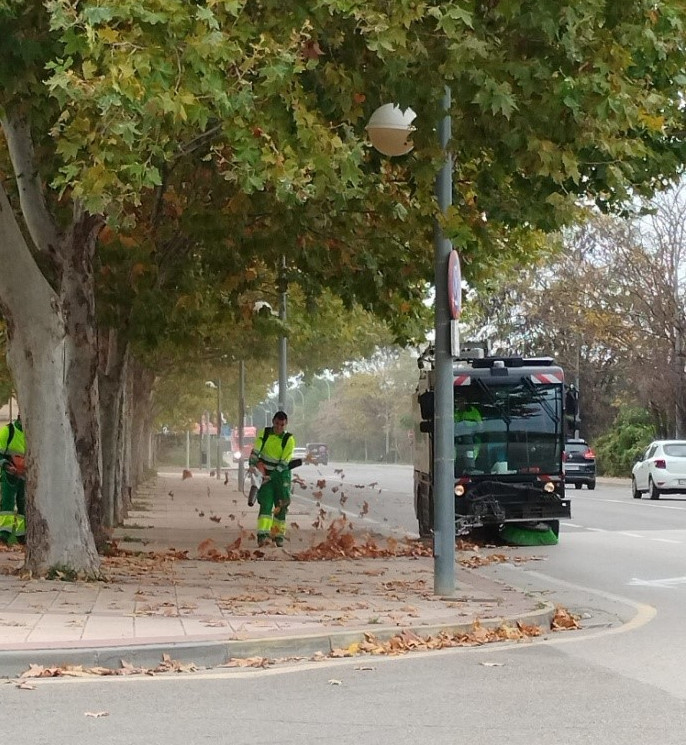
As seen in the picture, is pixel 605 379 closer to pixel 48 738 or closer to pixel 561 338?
pixel 561 338

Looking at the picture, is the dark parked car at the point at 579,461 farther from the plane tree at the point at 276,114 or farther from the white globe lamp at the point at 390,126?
the white globe lamp at the point at 390,126

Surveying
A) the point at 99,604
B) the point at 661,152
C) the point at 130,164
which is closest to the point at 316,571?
the point at 99,604

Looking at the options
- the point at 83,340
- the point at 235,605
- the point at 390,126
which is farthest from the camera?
the point at 83,340

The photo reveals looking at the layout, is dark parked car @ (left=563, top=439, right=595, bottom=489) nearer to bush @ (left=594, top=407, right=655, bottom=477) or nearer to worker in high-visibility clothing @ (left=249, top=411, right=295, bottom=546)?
bush @ (left=594, top=407, right=655, bottom=477)

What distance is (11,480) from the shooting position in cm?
1902

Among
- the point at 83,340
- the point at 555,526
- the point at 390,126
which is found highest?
the point at 390,126

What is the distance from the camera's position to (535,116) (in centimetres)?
1153

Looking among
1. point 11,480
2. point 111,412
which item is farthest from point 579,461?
point 11,480

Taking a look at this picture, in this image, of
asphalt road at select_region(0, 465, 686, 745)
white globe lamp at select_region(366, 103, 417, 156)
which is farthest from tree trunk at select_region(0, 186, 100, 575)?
asphalt road at select_region(0, 465, 686, 745)

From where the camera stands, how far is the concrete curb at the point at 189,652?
28.6ft

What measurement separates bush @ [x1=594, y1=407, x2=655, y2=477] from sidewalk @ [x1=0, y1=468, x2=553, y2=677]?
40749 millimetres

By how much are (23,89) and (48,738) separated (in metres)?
7.25

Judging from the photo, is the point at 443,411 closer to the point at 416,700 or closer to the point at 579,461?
the point at 416,700

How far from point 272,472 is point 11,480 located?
11.4 feet
